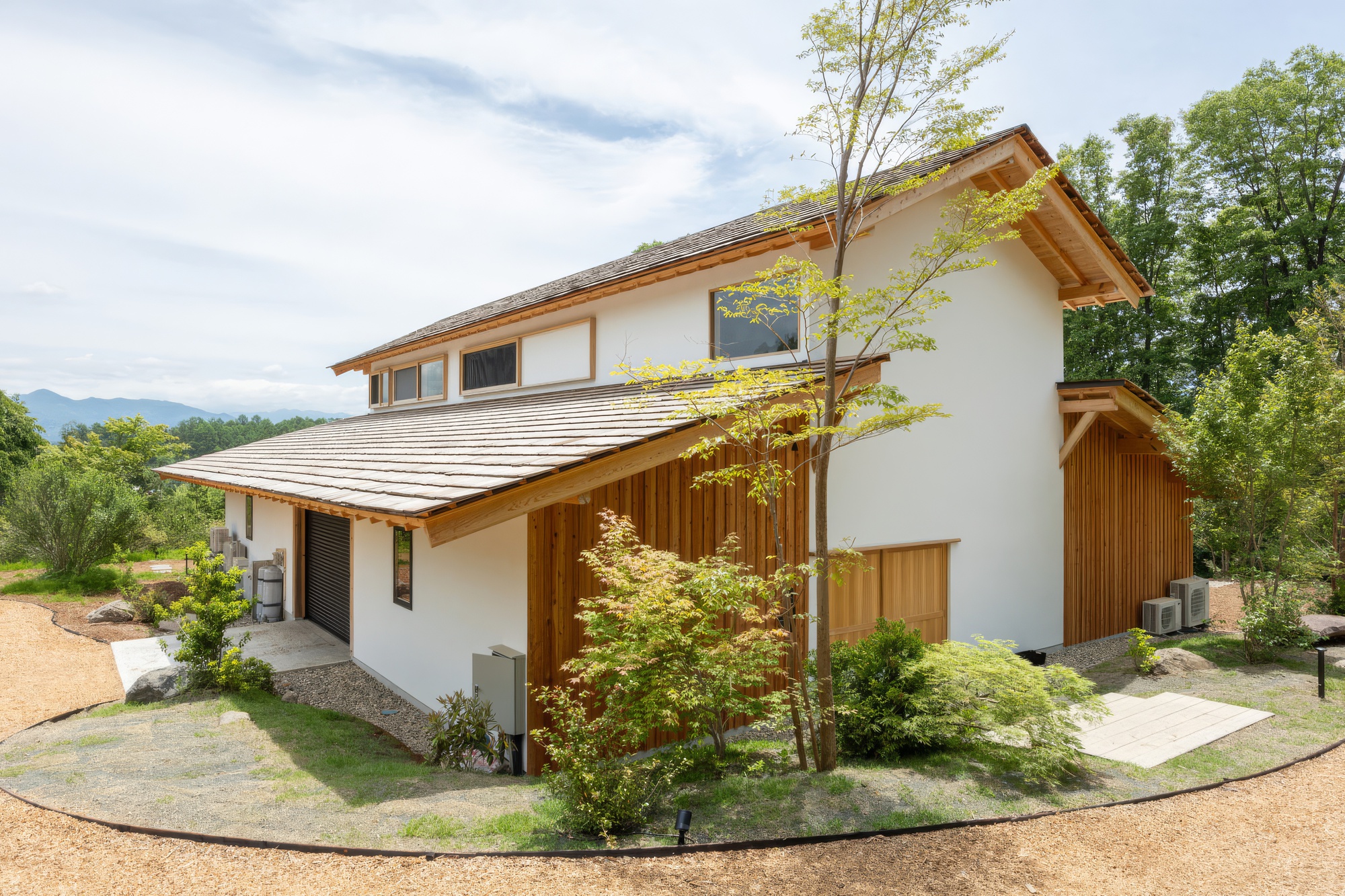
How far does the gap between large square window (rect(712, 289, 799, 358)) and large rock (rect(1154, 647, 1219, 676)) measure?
709 cm

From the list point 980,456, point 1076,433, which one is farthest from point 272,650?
point 1076,433

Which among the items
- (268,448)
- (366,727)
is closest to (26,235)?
(268,448)

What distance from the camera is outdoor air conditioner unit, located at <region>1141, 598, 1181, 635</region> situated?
1295 cm

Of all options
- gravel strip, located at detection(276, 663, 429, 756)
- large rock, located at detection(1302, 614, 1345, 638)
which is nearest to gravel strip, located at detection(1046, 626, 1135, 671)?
large rock, located at detection(1302, 614, 1345, 638)

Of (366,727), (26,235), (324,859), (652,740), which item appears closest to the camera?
(324,859)

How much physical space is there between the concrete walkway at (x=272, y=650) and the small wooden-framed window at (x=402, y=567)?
8.12 feet

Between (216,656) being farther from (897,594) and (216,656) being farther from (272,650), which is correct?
(897,594)

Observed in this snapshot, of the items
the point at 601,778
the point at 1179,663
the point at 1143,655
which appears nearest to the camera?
the point at 601,778

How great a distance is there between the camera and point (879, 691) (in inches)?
261

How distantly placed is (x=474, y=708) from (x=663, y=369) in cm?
385

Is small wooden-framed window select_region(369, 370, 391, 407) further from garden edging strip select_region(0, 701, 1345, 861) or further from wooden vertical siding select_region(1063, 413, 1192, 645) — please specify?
wooden vertical siding select_region(1063, 413, 1192, 645)

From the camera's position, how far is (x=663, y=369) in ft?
19.8

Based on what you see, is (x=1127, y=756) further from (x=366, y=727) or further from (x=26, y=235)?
(x=26, y=235)

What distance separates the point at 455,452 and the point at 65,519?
16.2m
